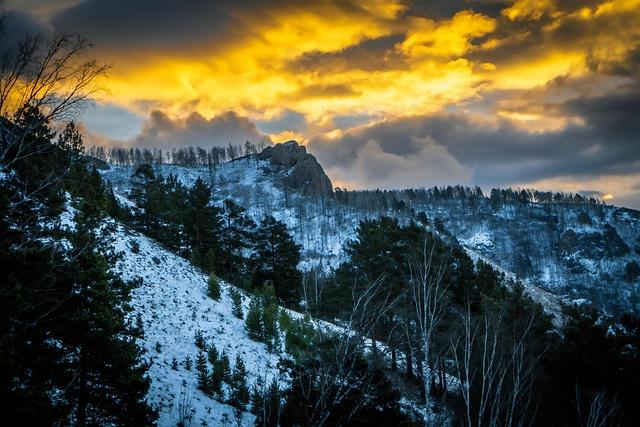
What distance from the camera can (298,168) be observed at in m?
160

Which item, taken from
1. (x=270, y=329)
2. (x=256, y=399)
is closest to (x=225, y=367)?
(x=256, y=399)

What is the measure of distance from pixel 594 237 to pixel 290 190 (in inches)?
5699

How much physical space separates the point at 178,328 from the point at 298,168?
143728 millimetres

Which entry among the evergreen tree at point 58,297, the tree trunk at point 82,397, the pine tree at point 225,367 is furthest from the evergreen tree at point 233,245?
the tree trunk at point 82,397

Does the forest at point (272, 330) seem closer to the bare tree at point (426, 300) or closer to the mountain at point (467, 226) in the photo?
the bare tree at point (426, 300)

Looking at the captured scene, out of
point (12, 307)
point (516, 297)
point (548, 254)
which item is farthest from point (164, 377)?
point (548, 254)

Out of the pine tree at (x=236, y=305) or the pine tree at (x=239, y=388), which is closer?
the pine tree at (x=239, y=388)

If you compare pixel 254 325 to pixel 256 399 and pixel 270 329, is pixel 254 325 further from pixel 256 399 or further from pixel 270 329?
pixel 256 399

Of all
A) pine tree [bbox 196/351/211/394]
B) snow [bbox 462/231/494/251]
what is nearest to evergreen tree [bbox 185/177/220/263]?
pine tree [bbox 196/351/211/394]

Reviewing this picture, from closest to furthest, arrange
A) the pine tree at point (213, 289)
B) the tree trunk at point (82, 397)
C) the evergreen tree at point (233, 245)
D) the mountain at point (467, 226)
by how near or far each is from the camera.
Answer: the tree trunk at point (82, 397) → the pine tree at point (213, 289) → the evergreen tree at point (233, 245) → the mountain at point (467, 226)

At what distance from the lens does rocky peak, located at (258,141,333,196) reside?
155 meters

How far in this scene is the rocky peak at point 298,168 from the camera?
15488 cm

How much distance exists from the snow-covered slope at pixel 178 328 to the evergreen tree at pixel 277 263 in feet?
29.7

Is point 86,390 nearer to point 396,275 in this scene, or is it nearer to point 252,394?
point 252,394
